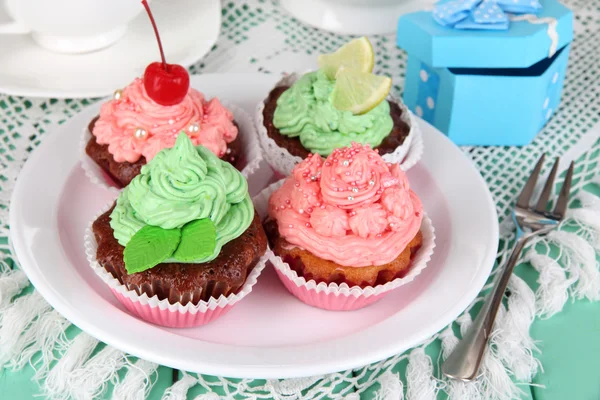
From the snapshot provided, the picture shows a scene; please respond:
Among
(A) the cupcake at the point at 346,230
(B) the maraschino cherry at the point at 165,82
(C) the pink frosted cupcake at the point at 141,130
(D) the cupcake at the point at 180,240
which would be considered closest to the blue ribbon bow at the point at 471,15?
(A) the cupcake at the point at 346,230

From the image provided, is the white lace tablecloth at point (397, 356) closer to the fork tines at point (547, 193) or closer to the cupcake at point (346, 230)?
the fork tines at point (547, 193)

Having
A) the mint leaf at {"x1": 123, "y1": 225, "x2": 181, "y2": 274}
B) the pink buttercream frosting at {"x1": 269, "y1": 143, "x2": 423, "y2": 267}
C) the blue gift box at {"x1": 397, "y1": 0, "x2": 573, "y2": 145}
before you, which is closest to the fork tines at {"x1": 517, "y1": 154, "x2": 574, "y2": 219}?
the blue gift box at {"x1": 397, "y1": 0, "x2": 573, "y2": 145}

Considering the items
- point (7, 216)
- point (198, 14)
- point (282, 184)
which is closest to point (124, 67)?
point (198, 14)

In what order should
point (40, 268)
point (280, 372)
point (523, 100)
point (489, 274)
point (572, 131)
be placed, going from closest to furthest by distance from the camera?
point (280, 372), point (40, 268), point (489, 274), point (523, 100), point (572, 131)

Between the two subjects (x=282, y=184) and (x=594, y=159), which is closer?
(x=282, y=184)

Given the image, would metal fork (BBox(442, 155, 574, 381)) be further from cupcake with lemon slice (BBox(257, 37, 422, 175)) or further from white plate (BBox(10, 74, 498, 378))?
cupcake with lemon slice (BBox(257, 37, 422, 175))

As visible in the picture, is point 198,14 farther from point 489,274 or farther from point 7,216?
point 489,274
